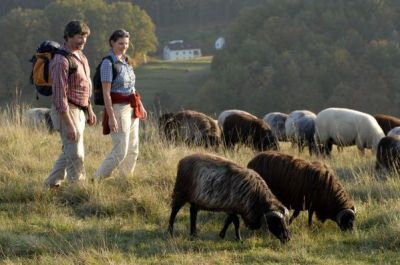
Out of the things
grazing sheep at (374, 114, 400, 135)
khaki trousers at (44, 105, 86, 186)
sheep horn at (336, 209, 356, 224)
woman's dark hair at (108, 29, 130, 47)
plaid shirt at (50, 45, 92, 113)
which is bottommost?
grazing sheep at (374, 114, 400, 135)

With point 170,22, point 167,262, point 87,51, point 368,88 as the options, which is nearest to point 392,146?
point 167,262

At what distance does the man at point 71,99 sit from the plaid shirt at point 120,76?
0.22m

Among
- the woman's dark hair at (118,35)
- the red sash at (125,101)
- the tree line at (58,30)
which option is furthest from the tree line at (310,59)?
the woman's dark hair at (118,35)

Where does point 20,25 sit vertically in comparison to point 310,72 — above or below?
above

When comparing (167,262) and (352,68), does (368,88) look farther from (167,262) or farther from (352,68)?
(167,262)

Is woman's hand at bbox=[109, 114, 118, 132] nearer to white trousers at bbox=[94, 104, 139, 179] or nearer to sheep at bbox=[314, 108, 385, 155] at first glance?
white trousers at bbox=[94, 104, 139, 179]

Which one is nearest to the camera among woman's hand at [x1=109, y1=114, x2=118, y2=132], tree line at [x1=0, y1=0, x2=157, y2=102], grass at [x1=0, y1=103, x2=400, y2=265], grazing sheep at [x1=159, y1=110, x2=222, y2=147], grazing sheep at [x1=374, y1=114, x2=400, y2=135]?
grass at [x1=0, y1=103, x2=400, y2=265]

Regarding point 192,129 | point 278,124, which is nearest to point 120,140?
point 192,129

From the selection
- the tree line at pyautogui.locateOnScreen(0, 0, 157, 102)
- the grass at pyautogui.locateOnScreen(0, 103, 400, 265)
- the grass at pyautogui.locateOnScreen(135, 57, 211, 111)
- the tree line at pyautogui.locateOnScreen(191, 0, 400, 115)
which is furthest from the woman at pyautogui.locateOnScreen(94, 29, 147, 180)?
the tree line at pyautogui.locateOnScreen(0, 0, 157, 102)

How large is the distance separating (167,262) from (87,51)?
57506 mm

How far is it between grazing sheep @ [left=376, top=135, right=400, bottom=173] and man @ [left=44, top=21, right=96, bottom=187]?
17.1 feet

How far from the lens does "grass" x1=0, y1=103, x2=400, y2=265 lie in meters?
5.73

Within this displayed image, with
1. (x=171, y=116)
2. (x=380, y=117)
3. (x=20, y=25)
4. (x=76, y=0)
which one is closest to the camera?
(x=171, y=116)

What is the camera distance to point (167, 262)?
554 centimetres
